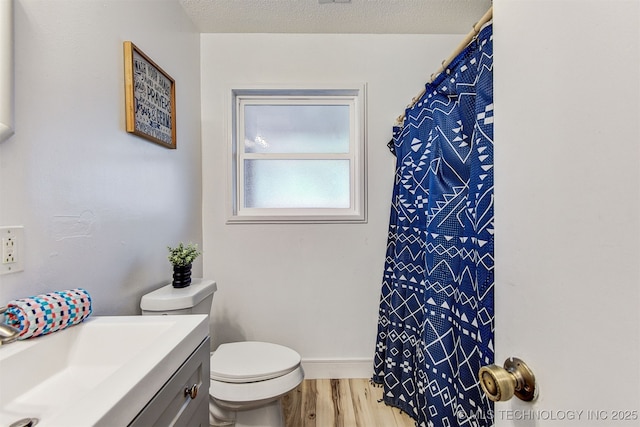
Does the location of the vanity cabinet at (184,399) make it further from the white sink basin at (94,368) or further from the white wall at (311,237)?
the white wall at (311,237)

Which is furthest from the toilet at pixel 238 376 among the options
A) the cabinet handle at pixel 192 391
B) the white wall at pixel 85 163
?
the cabinet handle at pixel 192 391

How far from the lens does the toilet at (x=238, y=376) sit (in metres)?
1.21

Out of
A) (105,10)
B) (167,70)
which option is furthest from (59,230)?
(167,70)

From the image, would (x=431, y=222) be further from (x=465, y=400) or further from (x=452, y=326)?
(x=465, y=400)

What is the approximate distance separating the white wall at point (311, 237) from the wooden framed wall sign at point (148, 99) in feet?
1.50

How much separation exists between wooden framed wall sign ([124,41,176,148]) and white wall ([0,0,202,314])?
32 mm

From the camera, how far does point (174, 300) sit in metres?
1.19

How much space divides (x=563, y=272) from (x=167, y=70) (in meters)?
1.79

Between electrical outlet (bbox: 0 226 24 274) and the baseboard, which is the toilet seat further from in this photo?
electrical outlet (bbox: 0 226 24 274)

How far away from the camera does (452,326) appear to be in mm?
1174

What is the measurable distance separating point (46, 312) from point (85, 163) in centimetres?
49

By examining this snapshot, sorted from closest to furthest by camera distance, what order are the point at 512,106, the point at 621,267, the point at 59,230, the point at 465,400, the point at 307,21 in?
the point at 621,267 → the point at 512,106 → the point at 59,230 → the point at 465,400 → the point at 307,21

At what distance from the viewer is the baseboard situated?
1966mm

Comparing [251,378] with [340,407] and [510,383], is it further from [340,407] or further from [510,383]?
[510,383]
